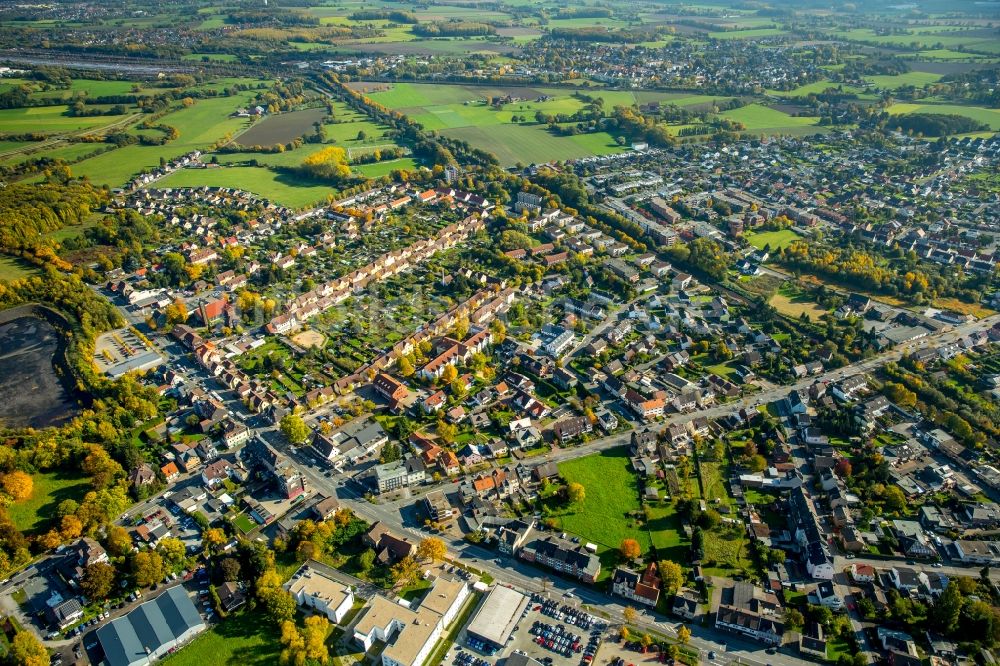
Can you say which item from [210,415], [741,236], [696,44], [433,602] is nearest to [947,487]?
[433,602]

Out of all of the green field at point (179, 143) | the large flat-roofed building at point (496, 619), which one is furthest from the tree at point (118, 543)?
the green field at point (179, 143)

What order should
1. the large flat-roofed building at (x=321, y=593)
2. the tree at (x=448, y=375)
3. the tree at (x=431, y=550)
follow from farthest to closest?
1. the tree at (x=448, y=375)
2. the tree at (x=431, y=550)
3. the large flat-roofed building at (x=321, y=593)

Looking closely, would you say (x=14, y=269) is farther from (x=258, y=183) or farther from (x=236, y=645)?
(x=236, y=645)

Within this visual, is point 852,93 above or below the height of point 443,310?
above

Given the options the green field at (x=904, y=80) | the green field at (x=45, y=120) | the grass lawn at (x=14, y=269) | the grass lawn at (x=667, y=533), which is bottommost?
the grass lawn at (x=667, y=533)

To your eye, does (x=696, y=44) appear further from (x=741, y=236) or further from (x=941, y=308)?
(x=941, y=308)

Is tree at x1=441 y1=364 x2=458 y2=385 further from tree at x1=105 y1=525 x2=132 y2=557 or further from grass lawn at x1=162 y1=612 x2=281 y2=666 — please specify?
tree at x1=105 y1=525 x2=132 y2=557

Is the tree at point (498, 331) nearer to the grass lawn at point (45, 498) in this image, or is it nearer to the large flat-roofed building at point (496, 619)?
the large flat-roofed building at point (496, 619)
